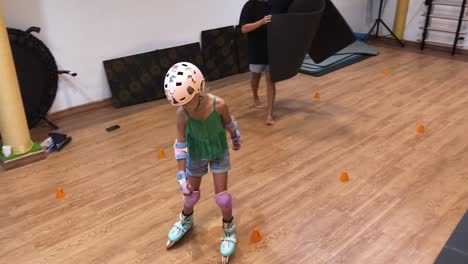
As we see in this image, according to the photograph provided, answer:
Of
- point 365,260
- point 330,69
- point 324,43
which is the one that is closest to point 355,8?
point 330,69

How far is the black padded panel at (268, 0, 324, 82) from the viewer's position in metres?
3.41

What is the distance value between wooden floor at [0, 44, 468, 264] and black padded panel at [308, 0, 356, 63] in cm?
51

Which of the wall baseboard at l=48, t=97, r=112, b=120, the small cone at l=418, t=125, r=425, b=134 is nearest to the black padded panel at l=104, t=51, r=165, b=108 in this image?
the wall baseboard at l=48, t=97, r=112, b=120

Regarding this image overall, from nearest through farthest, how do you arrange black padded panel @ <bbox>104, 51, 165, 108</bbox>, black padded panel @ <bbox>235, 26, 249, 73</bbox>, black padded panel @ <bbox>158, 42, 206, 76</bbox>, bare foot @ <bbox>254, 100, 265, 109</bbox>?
bare foot @ <bbox>254, 100, 265, 109</bbox>, black padded panel @ <bbox>104, 51, 165, 108</bbox>, black padded panel @ <bbox>158, 42, 206, 76</bbox>, black padded panel @ <bbox>235, 26, 249, 73</bbox>

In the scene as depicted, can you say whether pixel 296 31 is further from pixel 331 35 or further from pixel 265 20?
pixel 331 35

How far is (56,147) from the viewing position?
137 inches

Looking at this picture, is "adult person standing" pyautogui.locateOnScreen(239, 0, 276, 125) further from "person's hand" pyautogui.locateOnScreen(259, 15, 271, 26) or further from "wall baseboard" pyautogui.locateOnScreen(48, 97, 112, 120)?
"wall baseboard" pyautogui.locateOnScreen(48, 97, 112, 120)

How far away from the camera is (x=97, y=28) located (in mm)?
4102

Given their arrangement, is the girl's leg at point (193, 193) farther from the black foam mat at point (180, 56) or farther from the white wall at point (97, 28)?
the black foam mat at point (180, 56)

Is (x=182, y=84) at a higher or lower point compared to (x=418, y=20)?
higher

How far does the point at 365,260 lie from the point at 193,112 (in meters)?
1.19

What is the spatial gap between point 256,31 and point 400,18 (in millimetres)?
3581

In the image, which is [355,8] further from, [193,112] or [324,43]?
[193,112]

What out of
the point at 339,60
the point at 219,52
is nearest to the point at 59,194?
the point at 219,52
